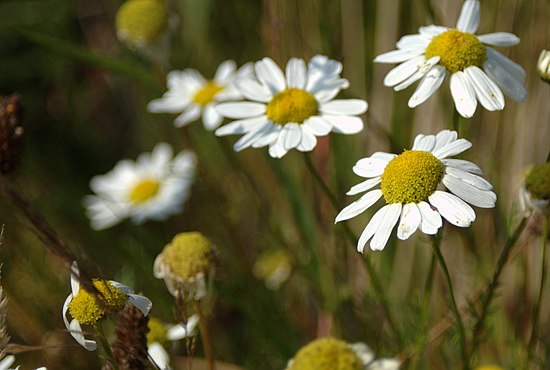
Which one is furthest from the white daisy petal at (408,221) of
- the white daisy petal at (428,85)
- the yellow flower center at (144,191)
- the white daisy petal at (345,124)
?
the yellow flower center at (144,191)

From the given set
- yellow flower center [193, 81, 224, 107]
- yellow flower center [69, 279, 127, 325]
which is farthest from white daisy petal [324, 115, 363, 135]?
yellow flower center [193, 81, 224, 107]

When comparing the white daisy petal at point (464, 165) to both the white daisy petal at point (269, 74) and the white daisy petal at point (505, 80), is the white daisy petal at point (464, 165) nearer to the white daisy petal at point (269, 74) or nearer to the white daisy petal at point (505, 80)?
the white daisy petal at point (505, 80)

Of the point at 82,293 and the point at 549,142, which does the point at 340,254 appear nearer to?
the point at 549,142

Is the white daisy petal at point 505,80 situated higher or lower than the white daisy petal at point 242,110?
higher

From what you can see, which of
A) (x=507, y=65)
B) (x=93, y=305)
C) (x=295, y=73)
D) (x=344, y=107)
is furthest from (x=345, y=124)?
(x=93, y=305)

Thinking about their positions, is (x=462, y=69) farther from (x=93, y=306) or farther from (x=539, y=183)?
(x=93, y=306)

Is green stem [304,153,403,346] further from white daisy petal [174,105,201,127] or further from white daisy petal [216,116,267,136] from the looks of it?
white daisy petal [174,105,201,127]
